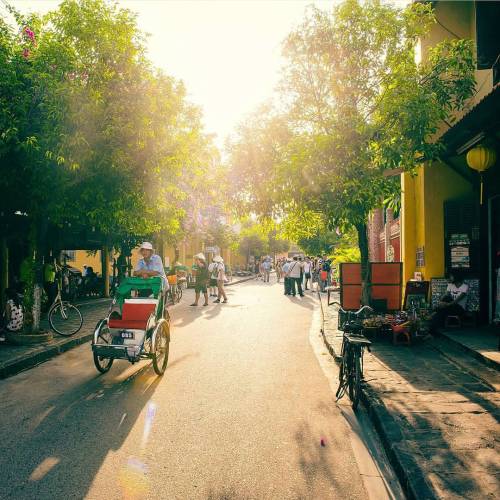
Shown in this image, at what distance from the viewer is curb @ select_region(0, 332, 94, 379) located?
7402 millimetres

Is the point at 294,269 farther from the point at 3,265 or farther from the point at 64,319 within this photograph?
the point at 64,319

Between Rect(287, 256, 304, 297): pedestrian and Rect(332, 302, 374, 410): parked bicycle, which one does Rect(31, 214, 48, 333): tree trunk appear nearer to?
Rect(332, 302, 374, 410): parked bicycle

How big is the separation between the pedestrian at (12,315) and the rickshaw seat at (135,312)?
393cm

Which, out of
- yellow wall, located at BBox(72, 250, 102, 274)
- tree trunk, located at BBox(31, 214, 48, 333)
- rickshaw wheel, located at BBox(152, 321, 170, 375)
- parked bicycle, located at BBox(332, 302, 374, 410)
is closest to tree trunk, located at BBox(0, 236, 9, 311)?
tree trunk, located at BBox(31, 214, 48, 333)

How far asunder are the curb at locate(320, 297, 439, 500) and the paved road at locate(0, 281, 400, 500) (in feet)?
0.50

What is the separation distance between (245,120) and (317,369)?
5448mm

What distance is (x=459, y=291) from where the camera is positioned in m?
10.4

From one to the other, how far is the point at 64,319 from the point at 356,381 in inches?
289

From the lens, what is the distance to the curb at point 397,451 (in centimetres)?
341

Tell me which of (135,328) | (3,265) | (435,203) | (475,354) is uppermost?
(435,203)

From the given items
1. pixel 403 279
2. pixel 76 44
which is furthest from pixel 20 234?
pixel 403 279

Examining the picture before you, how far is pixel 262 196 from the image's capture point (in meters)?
10.7

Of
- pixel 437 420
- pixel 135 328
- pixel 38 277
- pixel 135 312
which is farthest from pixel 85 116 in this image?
pixel 437 420

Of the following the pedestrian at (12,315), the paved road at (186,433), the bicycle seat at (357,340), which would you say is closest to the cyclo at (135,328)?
the paved road at (186,433)
